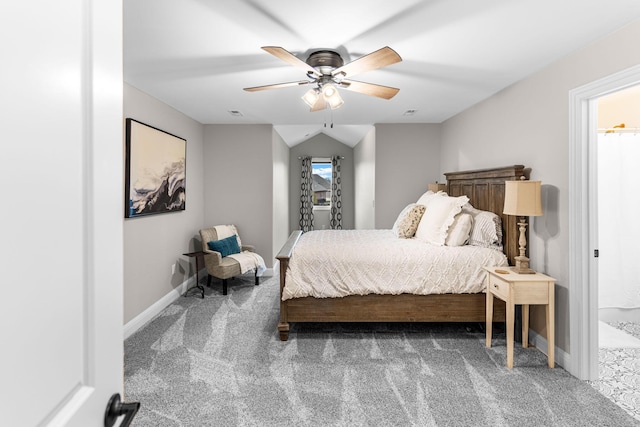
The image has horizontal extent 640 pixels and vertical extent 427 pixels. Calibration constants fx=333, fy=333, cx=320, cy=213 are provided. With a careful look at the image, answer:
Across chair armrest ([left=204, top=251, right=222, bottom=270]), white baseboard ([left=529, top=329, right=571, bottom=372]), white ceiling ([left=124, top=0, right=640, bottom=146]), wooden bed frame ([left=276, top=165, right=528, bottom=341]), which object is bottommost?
white baseboard ([left=529, top=329, right=571, bottom=372])

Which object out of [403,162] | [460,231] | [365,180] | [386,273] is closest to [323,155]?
→ [365,180]

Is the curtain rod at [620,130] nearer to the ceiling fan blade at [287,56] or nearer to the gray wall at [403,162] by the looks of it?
the gray wall at [403,162]

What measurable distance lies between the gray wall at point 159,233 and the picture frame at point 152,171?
0.11m

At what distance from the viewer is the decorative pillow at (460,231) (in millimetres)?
3287

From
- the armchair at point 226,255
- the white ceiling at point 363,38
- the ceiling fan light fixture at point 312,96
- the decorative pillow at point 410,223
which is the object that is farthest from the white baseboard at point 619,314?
the armchair at point 226,255

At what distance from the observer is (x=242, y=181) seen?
522cm

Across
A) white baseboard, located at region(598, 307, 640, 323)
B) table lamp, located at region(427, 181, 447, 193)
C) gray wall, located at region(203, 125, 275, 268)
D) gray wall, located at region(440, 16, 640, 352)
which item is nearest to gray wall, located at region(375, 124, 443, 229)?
table lamp, located at region(427, 181, 447, 193)

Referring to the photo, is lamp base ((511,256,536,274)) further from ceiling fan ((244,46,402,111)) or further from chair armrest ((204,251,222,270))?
chair armrest ((204,251,222,270))

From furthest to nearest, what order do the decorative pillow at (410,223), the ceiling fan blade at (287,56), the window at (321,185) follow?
1. the window at (321,185)
2. the decorative pillow at (410,223)
3. the ceiling fan blade at (287,56)

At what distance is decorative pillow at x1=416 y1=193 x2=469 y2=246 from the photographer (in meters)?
3.36

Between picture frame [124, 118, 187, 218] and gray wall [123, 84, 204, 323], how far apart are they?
11cm

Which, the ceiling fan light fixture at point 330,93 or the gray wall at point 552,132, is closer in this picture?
the gray wall at point 552,132

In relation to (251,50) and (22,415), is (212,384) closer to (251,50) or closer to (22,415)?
(22,415)

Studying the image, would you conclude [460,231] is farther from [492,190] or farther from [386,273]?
[386,273]
